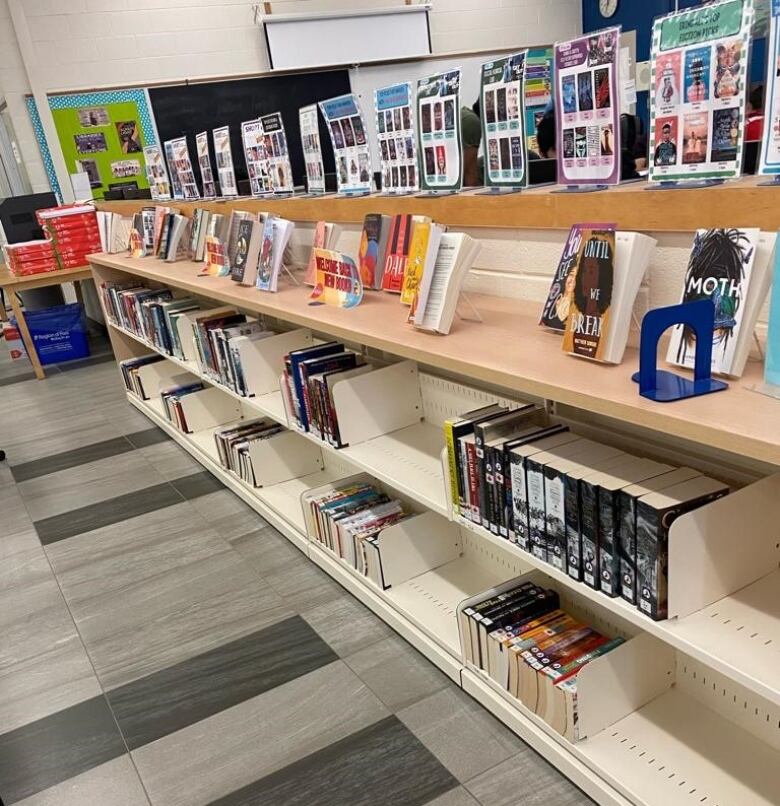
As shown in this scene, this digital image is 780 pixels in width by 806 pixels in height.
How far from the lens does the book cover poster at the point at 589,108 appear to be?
1.58m

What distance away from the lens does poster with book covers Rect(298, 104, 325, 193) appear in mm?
2811

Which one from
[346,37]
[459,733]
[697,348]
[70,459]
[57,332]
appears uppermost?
[346,37]

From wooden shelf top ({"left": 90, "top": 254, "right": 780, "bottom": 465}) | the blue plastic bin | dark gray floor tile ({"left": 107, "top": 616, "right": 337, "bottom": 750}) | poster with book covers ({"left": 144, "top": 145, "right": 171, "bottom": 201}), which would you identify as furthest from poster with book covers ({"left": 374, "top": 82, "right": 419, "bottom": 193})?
the blue plastic bin

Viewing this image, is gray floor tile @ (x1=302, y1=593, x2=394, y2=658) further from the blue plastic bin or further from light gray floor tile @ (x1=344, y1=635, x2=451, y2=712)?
the blue plastic bin

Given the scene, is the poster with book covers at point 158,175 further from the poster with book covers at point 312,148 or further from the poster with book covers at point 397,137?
the poster with book covers at point 397,137

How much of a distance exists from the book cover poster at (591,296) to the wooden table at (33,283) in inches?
220

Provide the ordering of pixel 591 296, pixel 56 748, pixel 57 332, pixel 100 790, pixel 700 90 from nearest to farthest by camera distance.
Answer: pixel 700 90, pixel 591 296, pixel 100 790, pixel 56 748, pixel 57 332

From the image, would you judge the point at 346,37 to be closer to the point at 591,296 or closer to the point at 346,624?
the point at 346,624

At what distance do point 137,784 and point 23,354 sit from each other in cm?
611

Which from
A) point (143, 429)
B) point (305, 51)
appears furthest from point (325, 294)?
point (305, 51)

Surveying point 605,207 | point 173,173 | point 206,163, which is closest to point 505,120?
point 605,207

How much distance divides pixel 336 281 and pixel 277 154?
3.22 feet

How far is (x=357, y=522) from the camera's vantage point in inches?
103

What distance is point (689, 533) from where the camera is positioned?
1.40m
